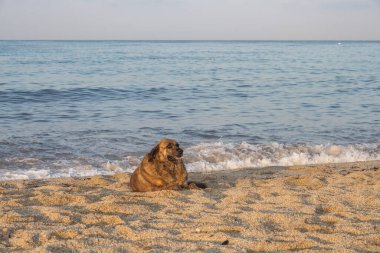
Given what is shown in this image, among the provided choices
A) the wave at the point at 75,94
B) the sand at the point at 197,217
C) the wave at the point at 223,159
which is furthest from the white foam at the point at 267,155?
the wave at the point at 75,94

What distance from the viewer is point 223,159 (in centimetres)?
1073

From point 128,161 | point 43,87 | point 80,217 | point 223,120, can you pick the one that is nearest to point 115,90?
point 43,87

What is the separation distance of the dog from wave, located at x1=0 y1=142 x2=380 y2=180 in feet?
8.05

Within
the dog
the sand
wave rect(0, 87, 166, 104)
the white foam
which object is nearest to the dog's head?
the dog

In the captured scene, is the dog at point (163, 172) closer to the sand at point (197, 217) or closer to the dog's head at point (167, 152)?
the dog's head at point (167, 152)

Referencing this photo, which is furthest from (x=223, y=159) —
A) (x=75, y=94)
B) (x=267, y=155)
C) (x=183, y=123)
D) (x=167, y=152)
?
(x=75, y=94)

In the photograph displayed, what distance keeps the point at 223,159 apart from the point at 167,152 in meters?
3.71

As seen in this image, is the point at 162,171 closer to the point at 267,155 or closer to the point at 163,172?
the point at 163,172

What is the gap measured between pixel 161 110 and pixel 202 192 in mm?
11242

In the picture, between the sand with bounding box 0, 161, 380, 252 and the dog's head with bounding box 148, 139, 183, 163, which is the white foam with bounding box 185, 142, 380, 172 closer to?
the sand with bounding box 0, 161, 380, 252

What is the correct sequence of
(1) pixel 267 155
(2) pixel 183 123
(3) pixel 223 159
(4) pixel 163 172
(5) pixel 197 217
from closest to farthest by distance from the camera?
(5) pixel 197 217
(4) pixel 163 172
(3) pixel 223 159
(1) pixel 267 155
(2) pixel 183 123

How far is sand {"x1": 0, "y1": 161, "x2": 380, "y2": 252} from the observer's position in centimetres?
454

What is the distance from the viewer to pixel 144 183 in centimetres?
711

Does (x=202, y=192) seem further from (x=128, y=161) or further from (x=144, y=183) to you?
(x=128, y=161)
